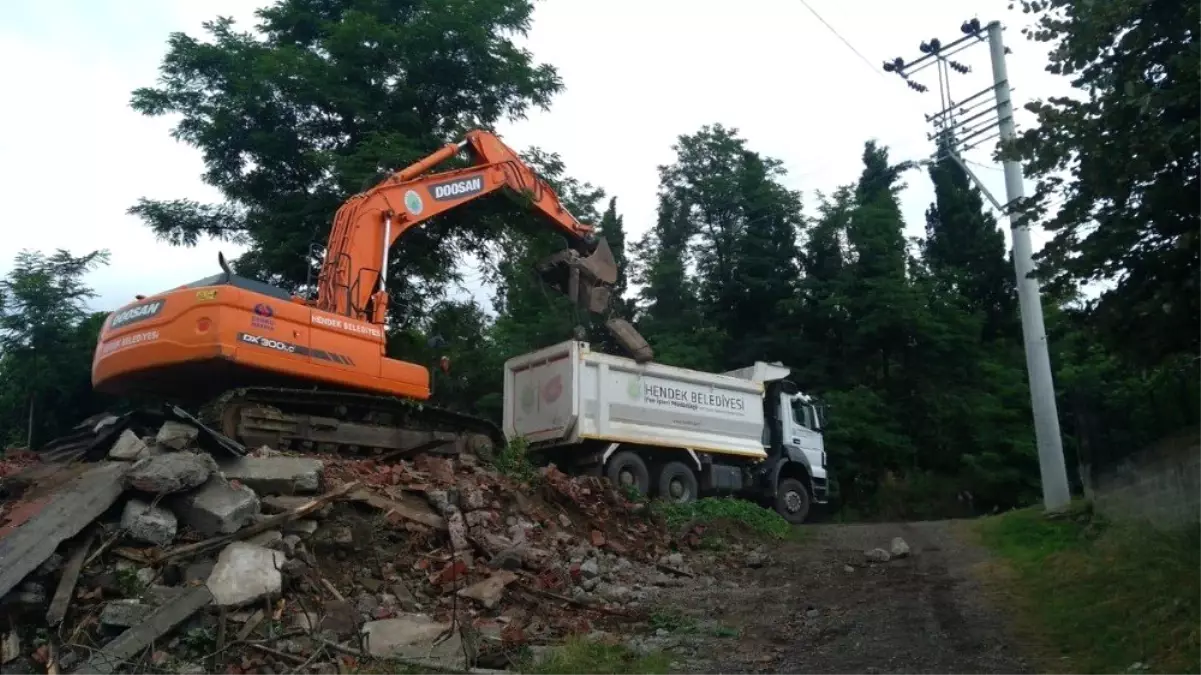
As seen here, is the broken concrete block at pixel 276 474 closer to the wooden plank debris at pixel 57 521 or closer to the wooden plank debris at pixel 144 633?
the wooden plank debris at pixel 57 521

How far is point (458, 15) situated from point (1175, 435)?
1616 centimetres

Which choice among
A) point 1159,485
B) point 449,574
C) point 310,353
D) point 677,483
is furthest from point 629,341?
point 1159,485

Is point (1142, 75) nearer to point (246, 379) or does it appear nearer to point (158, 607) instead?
point (158, 607)

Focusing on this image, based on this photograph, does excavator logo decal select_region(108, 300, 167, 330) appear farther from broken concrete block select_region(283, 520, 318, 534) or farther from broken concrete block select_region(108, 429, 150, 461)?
broken concrete block select_region(283, 520, 318, 534)

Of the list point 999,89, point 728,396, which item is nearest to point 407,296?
point 728,396

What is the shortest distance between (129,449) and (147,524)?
130 centimetres

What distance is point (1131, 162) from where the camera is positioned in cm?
725

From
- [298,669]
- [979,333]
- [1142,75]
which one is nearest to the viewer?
[298,669]

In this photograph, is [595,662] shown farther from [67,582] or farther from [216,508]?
[67,582]

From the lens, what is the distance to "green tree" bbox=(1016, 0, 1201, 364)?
23.4 ft

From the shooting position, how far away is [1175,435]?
9844 mm

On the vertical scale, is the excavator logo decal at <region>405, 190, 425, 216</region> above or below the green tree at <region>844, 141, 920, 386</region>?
below

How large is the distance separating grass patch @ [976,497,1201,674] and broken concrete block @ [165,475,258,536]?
20.6ft

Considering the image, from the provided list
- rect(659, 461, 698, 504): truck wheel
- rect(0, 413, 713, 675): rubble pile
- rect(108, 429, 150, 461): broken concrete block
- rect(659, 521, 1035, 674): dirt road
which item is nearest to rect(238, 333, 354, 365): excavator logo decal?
rect(0, 413, 713, 675): rubble pile
